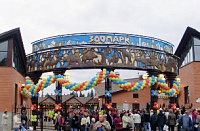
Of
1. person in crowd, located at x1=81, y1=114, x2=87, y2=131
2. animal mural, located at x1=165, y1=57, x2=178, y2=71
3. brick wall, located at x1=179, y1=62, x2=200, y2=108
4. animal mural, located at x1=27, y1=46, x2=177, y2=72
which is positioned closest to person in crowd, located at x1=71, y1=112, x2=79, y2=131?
person in crowd, located at x1=81, y1=114, x2=87, y2=131

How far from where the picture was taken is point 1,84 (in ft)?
87.7

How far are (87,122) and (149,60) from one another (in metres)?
8.84

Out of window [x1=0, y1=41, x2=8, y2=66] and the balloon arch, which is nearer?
the balloon arch

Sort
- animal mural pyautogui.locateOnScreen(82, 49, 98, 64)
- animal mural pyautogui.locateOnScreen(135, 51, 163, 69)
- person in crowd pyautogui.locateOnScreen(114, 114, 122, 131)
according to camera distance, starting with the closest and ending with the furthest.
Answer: person in crowd pyautogui.locateOnScreen(114, 114, 122, 131), animal mural pyautogui.locateOnScreen(82, 49, 98, 64), animal mural pyautogui.locateOnScreen(135, 51, 163, 69)

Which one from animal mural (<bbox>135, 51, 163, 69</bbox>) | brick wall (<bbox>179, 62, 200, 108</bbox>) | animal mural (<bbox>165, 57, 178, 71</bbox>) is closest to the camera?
animal mural (<bbox>135, 51, 163, 69</bbox>)

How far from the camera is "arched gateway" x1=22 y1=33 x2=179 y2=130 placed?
25.7 metres

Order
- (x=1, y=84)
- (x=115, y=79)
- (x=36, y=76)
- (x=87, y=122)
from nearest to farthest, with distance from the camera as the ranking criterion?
(x=87, y=122) → (x=115, y=79) → (x=1, y=84) → (x=36, y=76)

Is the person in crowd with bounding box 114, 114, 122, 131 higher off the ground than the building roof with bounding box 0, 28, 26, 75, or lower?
lower

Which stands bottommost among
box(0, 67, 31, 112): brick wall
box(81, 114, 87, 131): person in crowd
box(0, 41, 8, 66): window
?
box(81, 114, 87, 131): person in crowd

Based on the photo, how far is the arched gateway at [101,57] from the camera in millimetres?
25656

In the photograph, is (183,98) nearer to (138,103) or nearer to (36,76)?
(138,103)

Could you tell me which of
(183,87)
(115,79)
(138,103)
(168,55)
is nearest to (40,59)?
(115,79)

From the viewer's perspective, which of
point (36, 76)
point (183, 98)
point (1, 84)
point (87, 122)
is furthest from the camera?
point (183, 98)

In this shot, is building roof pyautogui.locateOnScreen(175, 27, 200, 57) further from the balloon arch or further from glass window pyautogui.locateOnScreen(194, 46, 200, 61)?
the balloon arch
